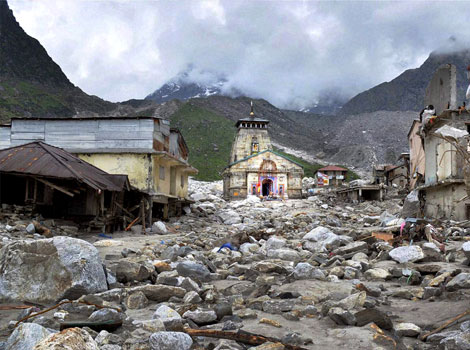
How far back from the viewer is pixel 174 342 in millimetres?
3756

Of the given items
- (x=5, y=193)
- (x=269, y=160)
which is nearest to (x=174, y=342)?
(x=5, y=193)

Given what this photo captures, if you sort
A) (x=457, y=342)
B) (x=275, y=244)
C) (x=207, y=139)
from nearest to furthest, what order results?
(x=457, y=342), (x=275, y=244), (x=207, y=139)

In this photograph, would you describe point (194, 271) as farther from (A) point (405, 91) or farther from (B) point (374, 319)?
(A) point (405, 91)

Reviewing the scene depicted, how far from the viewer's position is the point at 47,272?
544 cm

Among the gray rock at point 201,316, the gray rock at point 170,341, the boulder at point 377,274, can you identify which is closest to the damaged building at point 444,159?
the boulder at point 377,274

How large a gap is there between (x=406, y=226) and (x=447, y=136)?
7.23 m

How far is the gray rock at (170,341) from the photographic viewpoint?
3.71m

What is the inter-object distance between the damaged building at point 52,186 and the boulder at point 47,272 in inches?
324

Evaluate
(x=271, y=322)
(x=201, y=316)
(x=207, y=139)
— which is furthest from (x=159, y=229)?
(x=207, y=139)

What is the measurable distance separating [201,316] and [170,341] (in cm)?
96

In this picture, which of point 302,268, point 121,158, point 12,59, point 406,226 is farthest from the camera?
point 12,59

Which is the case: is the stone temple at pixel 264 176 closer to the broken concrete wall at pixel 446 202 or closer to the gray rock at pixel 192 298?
the broken concrete wall at pixel 446 202

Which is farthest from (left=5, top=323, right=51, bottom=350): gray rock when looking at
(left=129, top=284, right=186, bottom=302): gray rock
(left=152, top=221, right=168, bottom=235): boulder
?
(left=152, top=221, right=168, bottom=235): boulder

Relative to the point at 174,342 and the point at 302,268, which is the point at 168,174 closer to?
the point at 302,268
